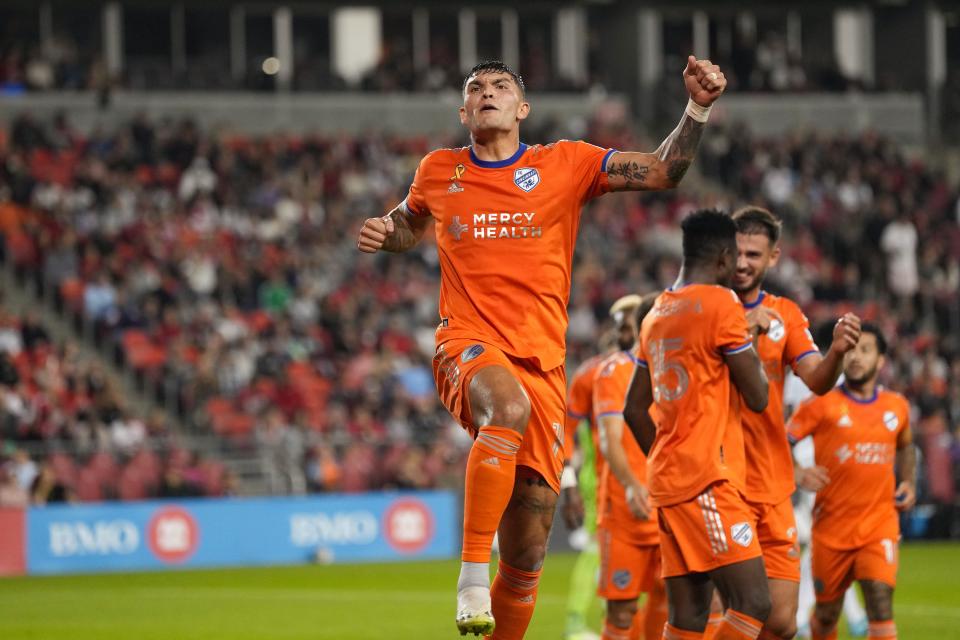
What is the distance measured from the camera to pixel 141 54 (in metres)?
36.7

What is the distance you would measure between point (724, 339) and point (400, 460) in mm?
16637

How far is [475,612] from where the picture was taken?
6.40 meters

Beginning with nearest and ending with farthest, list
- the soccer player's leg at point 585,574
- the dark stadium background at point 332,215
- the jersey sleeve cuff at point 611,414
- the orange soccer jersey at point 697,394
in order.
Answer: the orange soccer jersey at point 697,394
the jersey sleeve cuff at point 611,414
the soccer player's leg at point 585,574
the dark stadium background at point 332,215

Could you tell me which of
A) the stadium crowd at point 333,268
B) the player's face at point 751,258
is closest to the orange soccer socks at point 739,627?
the player's face at point 751,258

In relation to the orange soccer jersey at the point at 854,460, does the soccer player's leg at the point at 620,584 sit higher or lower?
lower

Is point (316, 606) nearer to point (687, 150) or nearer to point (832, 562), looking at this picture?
point (832, 562)

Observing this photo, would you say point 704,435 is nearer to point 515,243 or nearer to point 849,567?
point 515,243

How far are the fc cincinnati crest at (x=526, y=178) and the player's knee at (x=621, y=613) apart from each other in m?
3.60

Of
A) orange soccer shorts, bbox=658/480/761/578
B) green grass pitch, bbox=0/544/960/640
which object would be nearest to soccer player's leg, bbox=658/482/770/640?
orange soccer shorts, bbox=658/480/761/578

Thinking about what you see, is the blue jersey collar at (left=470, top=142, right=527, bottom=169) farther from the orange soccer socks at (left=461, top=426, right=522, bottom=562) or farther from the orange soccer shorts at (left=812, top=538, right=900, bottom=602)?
the orange soccer shorts at (left=812, top=538, right=900, bottom=602)

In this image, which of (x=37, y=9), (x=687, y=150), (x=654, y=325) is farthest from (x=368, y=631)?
(x=37, y=9)

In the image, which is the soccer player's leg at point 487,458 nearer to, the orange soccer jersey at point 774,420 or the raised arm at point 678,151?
the raised arm at point 678,151

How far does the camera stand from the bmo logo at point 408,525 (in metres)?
23.5

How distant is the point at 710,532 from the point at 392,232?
202 centimetres
